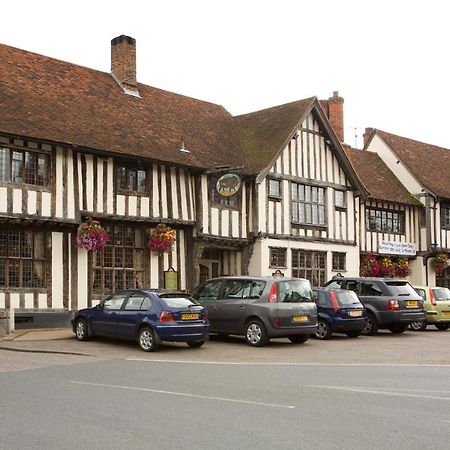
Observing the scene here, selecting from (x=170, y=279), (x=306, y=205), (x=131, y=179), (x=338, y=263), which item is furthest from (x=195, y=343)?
(x=338, y=263)

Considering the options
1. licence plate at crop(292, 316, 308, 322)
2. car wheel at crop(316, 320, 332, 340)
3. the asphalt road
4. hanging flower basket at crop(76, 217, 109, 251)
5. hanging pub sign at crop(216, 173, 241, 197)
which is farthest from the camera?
hanging pub sign at crop(216, 173, 241, 197)

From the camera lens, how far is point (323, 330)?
18.6 metres

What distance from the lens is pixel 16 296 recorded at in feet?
63.6

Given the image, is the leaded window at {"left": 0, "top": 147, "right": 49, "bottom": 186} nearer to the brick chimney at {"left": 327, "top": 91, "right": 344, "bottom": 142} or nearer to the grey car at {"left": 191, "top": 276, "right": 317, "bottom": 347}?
the grey car at {"left": 191, "top": 276, "right": 317, "bottom": 347}

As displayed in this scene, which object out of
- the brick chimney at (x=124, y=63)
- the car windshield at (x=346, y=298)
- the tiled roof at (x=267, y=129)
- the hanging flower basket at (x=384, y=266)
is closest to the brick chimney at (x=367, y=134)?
the hanging flower basket at (x=384, y=266)

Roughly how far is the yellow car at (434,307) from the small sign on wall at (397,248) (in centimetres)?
924

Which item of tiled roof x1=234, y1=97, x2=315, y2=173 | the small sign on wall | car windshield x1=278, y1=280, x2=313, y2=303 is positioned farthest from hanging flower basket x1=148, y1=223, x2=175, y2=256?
the small sign on wall

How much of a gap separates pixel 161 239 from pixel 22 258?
14.5 feet

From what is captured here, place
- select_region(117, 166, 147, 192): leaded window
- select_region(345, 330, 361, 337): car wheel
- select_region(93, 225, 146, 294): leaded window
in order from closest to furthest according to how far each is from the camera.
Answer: select_region(345, 330, 361, 337): car wheel, select_region(93, 225, 146, 294): leaded window, select_region(117, 166, 147, 192): leaded window

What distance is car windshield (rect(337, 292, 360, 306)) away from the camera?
60.7 ft

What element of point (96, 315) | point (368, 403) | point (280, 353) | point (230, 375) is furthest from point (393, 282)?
point (368, 403)

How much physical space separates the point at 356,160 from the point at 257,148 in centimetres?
944

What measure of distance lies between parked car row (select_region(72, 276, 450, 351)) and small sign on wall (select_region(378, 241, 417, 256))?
1165 cm

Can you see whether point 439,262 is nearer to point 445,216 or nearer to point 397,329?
point 445,216
